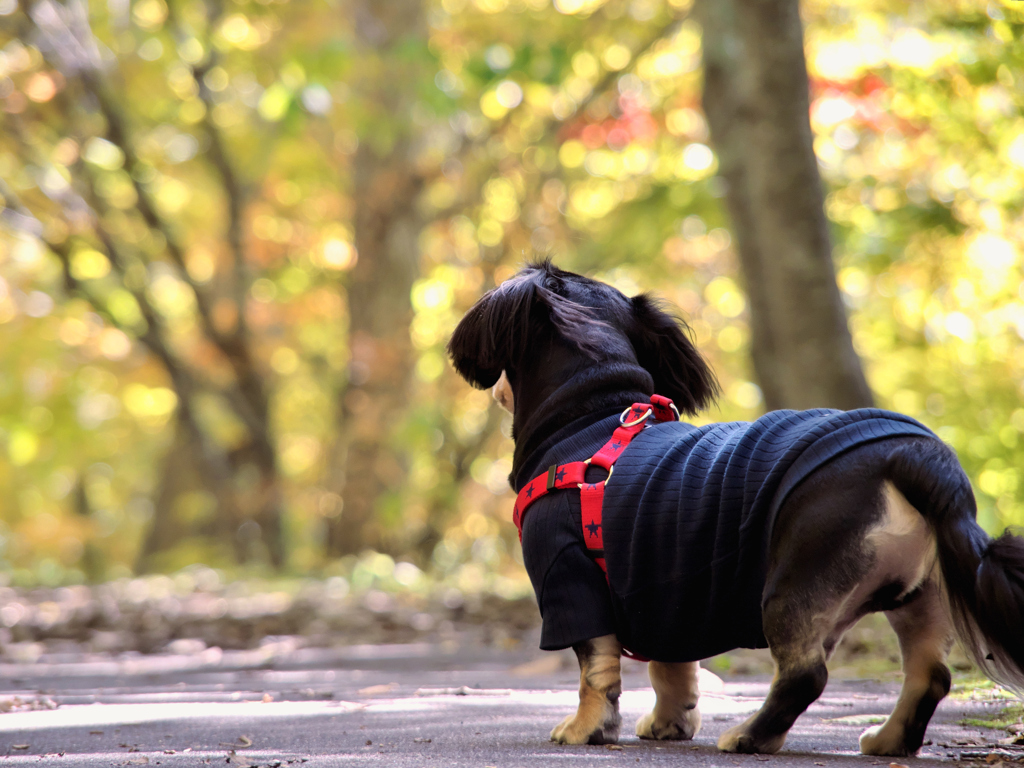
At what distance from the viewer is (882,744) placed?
261cm

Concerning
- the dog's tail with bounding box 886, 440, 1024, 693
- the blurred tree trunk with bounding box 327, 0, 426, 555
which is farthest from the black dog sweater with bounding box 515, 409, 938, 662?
the blurred tree trunk with bounding box 327, 0, 426, 555

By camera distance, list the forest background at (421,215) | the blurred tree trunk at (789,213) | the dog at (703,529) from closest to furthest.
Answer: the dog at (703,529) → the blurred tree trunk at (789,213) → the forest background at (421,215)

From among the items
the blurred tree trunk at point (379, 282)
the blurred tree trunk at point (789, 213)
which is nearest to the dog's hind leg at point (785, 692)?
the blurred tree trunk at point (789, 213)

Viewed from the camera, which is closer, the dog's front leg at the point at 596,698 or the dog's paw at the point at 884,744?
the dog's paw at the point at 884,744

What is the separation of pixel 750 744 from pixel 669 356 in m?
1.26

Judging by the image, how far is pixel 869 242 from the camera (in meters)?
8.46

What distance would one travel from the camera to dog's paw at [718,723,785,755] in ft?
8.35

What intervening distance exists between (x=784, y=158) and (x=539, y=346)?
145 inches

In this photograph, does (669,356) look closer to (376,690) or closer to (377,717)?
(377,717)

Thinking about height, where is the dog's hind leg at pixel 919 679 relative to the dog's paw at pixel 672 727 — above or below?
above

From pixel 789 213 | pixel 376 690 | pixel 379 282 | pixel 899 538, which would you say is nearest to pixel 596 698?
pixel 899 538

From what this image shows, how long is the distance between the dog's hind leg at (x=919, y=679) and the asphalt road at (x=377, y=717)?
0.07 metres

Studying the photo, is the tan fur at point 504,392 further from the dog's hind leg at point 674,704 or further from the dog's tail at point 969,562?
the dog's tail at point 969,562

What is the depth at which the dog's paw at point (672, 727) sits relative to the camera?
3.04m
